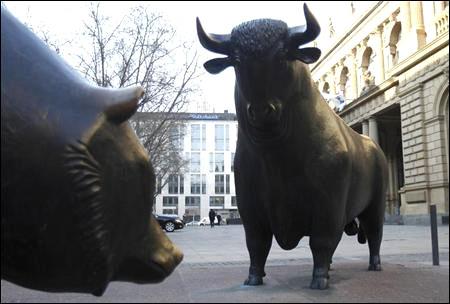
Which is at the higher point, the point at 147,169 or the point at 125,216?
the point at 147,169

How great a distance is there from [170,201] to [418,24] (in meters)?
71.6

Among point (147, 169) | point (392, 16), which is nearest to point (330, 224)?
point (147, 169)

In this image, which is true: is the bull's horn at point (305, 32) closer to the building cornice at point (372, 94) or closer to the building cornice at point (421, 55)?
the building cornice at point (421, 55)

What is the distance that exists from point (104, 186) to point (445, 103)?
92.9 feet

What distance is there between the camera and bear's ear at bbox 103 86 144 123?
1505 millimetres

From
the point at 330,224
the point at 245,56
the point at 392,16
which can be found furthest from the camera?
the point at 392,16

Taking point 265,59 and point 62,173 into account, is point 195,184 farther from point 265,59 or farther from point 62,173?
point 62,173

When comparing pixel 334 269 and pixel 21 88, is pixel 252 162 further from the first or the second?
pixel 21 88

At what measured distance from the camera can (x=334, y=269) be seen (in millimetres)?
6203

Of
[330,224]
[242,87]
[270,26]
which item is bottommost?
[330,224]

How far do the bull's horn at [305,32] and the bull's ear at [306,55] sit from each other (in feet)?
0.15

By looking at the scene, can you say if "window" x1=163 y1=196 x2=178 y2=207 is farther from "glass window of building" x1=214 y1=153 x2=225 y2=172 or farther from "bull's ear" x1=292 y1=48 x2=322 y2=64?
"bull's ear" x1=292 y1=48 x2=322 y2=64

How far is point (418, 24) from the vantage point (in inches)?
1179

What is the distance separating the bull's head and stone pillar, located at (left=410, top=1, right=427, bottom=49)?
1092 inches
